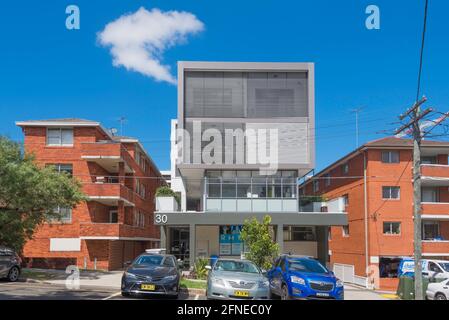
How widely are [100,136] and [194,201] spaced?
1377cm

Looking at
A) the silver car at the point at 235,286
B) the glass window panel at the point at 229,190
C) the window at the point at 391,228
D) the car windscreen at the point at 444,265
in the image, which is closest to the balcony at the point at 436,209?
the window at the point at 391,228

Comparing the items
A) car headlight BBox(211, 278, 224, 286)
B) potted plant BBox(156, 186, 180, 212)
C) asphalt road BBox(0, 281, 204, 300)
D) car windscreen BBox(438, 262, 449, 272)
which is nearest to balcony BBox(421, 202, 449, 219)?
car windscreen BBox(438, 262, 449, 272)

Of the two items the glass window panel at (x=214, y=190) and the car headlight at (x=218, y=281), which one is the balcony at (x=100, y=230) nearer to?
the glass window panel at (x=214, y=190)

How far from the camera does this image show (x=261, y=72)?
33.2 m

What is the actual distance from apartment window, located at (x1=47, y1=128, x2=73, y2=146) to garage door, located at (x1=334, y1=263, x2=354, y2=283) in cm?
2385

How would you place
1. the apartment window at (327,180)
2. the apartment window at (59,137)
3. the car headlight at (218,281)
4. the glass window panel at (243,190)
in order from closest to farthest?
the car headlight at (218,281)
the glass window panel at (243,190)
the apartment window at (59,137)
the apartment window at (327,180)

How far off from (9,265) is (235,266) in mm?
10238

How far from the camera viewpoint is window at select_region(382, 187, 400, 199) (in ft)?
123

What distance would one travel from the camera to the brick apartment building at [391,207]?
36531mm

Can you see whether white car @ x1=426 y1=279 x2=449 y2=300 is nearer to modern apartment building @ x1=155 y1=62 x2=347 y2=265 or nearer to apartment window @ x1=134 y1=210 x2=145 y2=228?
modern apartment building @ x1=155 y1=62 x2=347 y2=265

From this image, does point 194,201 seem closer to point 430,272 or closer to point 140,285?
point 430,272

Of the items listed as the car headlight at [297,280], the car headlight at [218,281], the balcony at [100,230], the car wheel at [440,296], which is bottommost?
the car wheel at [440,296]

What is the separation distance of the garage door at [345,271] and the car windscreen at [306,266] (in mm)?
24049
